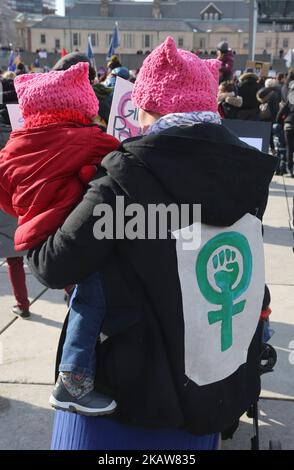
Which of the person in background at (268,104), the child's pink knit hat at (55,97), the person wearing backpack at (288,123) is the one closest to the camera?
the child's pink knit hat at (55,97)

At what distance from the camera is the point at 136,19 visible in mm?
105875

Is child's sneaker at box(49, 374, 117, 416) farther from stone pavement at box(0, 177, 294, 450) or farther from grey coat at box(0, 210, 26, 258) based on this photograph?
grey coat at box(0, 210, 26, 258)

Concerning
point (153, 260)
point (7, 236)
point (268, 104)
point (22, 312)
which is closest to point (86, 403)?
point (153, 260)

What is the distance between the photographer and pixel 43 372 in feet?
10.9

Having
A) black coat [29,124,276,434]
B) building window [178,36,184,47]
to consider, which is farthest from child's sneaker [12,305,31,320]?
building window [178,36,184,47]

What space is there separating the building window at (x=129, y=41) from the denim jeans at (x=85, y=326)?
347 ft

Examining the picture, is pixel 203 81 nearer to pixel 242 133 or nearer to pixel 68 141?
pixel 68 141

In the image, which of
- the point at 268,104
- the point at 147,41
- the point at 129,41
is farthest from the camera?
the point at 147,41

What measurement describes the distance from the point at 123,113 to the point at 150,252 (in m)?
2.84

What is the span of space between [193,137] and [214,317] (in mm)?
516

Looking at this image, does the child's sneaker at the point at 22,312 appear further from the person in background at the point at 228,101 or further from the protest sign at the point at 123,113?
the person in background at the point at 228,101

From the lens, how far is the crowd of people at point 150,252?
4.84 ft

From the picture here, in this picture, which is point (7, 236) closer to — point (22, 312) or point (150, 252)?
point (22, 312)

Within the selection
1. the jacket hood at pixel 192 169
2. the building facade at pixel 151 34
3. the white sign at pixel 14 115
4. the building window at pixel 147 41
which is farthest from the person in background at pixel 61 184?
the building window at pixel 147 41
